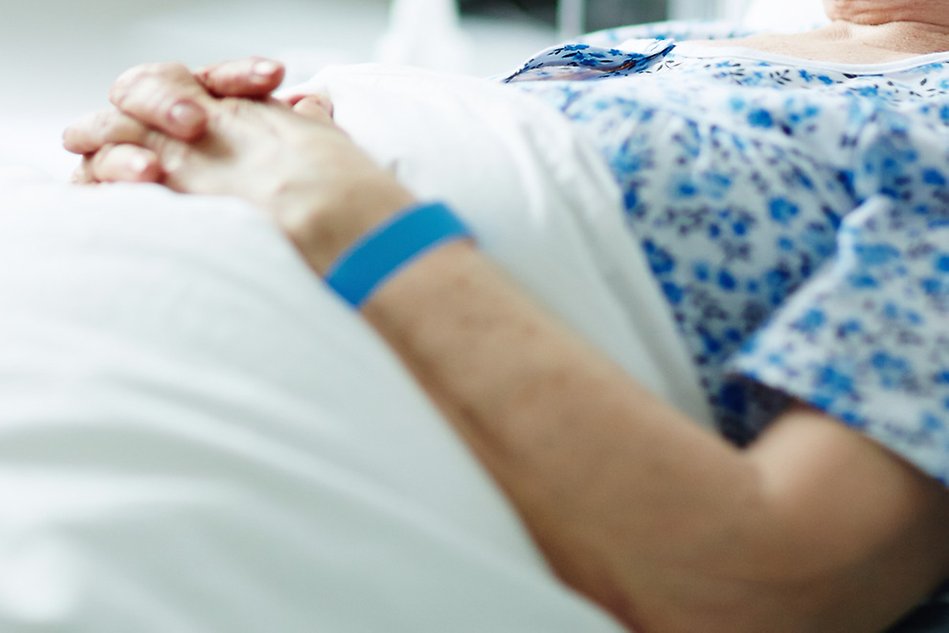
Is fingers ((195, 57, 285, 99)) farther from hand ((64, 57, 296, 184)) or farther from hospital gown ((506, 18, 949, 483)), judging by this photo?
hospital gown ((506, 18, 949, 483))

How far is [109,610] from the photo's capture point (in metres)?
0.46

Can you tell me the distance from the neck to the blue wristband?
0.71 metres

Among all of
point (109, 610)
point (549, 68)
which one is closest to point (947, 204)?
point (549, 68)

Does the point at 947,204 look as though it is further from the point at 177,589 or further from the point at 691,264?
the point at 177,589

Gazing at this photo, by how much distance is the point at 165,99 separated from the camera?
77cm

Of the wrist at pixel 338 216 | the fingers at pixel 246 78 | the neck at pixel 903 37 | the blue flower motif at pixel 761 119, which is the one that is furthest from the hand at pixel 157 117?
the neck at pixel 903 37

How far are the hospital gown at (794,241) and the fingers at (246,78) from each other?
0.21 m

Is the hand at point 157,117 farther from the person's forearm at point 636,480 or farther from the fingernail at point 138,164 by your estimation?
the person's forearm at point 636,480

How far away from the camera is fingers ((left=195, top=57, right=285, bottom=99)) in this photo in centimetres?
77

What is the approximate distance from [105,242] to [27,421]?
13 centimetres

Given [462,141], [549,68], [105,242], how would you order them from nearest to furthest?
[105,242]
[462,141]
[549,68]

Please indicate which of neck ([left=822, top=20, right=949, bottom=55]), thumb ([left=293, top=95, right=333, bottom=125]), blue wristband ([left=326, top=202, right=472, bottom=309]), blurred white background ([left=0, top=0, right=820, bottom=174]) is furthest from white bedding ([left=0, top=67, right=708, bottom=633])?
blurred white background ([left=0, top=0, right=820, bottom=174])

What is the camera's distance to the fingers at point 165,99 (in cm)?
74

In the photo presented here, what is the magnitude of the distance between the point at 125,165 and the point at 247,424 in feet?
0.98
